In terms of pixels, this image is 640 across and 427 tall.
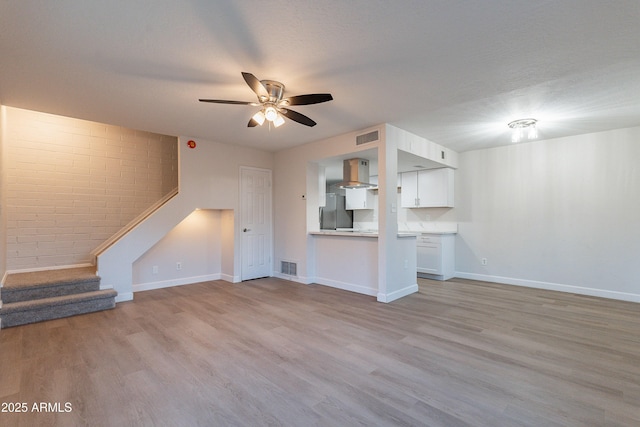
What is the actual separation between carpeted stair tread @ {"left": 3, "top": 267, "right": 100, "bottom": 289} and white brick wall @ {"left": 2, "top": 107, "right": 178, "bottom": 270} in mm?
334

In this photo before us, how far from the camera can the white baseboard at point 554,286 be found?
14.3 ft

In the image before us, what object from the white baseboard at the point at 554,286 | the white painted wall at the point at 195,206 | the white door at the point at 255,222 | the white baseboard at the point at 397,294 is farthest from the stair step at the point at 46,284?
the white baseboard at the point at 554,286

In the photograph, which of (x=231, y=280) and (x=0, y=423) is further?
(x=231, y=280)

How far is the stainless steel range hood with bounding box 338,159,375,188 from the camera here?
544 centimetres

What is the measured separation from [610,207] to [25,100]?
8.10 meters

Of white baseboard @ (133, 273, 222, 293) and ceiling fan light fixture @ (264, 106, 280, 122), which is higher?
ceiling fan light fixture @ (264, 106, 280, 122)

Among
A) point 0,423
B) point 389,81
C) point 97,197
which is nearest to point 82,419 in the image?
point 0,423

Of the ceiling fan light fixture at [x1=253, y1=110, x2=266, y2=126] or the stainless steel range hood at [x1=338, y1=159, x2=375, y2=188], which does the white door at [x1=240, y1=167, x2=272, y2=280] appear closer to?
the stainless steel range hood at [x1=338, y1=159, x2=375, y2=188]

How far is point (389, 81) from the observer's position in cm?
291

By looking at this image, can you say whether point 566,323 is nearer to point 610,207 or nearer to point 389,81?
point 610,207

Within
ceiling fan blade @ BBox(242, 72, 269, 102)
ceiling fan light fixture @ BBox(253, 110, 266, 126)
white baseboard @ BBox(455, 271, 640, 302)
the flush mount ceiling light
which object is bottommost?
white baseboard @ BBox(455, 271, 640, 302)

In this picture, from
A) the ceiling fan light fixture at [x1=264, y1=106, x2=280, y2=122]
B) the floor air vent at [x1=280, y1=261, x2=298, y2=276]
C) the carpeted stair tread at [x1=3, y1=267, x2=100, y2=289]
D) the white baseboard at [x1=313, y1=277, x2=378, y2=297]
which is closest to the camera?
the ceiling fan light fixture at [x1=264, y1=106, x2=280, y2=122]

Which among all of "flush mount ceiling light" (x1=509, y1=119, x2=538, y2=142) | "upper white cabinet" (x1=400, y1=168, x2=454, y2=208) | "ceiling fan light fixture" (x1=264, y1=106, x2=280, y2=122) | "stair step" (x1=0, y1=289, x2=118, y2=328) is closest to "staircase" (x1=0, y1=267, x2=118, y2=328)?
"stair step" (x1=0, y1=289, x2=118, y2=328)

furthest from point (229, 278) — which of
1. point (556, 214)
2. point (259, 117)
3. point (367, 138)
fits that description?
point (556, 214)
